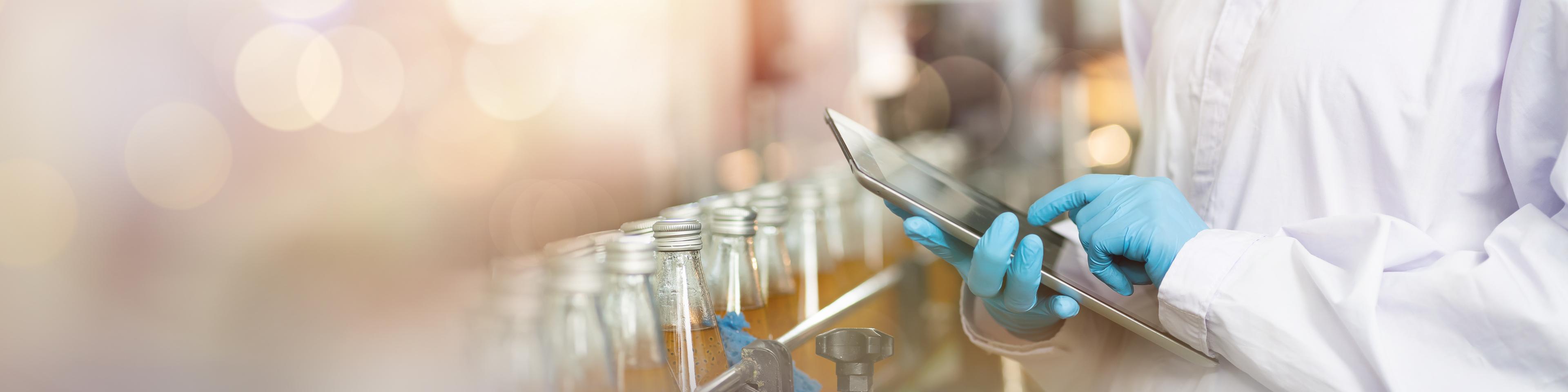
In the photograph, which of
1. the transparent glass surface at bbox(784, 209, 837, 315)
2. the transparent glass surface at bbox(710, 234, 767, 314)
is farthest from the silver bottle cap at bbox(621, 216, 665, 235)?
the transparent glass surface at bbox(784, 209, 837, 315)

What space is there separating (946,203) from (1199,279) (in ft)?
0.72

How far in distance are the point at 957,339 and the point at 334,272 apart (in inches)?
41.3

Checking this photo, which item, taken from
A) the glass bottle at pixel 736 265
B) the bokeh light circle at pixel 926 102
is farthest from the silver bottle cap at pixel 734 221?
the bokeh light circle at pixel 926 102

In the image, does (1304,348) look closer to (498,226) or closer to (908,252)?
(498,226)

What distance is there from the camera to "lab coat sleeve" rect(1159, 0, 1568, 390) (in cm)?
57

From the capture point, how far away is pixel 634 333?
59 cm

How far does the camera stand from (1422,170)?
678mm

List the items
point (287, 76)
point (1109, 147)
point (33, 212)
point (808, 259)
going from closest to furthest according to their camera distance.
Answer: point (33, 212) → point (287, 76) → point (808, 259) → point (1109, 147)

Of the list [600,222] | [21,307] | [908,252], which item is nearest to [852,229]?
[908,252]

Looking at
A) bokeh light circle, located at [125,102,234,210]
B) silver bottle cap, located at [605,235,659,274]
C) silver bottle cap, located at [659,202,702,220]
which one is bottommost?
silver bottle cap, located at [659,202,702,220]

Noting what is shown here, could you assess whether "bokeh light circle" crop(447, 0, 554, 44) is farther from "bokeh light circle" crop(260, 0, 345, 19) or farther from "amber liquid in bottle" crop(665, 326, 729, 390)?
"amber liquid in bottle" crop(665, 326, 729, 390)

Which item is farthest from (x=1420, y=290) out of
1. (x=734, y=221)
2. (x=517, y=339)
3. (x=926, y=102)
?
(x=926, y=102)

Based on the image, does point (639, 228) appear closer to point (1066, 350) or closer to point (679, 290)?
point (679, 290)

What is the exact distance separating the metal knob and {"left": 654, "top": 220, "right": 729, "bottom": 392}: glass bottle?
11 cm
